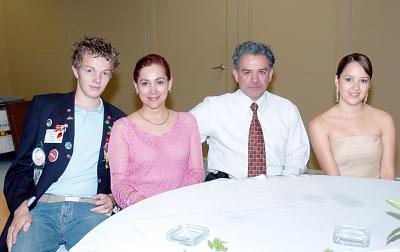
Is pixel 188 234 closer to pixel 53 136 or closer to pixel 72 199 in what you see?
pixel 72 199

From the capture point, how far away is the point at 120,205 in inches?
79.1

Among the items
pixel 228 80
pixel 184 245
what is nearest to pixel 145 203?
pixel 184 245

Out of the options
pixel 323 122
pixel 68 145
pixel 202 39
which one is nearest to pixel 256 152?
pixel 323 122

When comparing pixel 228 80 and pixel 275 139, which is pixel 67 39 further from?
pixel 275 139

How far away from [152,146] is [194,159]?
24cm

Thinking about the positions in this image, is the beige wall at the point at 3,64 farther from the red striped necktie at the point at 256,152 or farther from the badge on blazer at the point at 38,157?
the red striped necktie at the point at 256,152

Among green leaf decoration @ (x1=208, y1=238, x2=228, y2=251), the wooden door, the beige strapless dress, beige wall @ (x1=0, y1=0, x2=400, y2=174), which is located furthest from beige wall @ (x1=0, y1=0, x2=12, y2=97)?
green leaf decoration @ (x1=208, y1=238, x2=228, y2=251)

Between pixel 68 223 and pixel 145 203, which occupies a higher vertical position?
pixel 145 203

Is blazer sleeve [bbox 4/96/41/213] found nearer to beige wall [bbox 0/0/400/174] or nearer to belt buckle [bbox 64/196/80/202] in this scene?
belt buckle [bbox 64/196/80/202]

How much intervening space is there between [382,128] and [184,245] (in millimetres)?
1731

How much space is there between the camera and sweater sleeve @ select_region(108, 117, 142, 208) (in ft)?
6.46

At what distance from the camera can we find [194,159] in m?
2.20

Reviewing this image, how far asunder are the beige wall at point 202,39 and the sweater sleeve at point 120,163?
10.3 feet

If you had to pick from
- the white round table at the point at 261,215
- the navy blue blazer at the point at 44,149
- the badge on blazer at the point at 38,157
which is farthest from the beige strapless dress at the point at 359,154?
the badge on blazer at the point at 38,157
